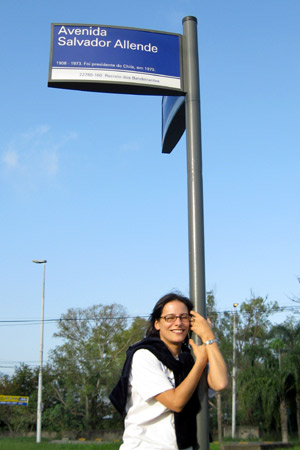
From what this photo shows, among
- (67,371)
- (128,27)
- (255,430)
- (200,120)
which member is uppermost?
(128,27)

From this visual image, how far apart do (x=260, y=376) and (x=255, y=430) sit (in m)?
6.54

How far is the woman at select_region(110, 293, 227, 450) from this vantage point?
2.29m

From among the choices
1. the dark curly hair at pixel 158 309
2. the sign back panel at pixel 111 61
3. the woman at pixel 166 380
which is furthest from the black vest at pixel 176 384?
the sign back panel at pixel 111 61

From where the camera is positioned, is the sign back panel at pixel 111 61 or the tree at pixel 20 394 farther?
the tree at pixel 20 394

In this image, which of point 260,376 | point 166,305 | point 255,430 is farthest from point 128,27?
point 255,430

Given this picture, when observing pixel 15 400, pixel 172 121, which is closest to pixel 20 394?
pixel 15 400

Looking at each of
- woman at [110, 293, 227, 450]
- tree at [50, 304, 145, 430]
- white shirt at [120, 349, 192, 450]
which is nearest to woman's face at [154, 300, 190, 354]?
woman at [110, 293, 227, 450]

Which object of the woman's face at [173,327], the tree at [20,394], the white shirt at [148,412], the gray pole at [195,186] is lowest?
the tree at [20,394]

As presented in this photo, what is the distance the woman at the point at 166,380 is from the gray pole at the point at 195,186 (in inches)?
6.0

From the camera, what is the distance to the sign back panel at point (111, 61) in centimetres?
332

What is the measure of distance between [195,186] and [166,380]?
1286 millimetres

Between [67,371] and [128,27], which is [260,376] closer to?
[67,371]

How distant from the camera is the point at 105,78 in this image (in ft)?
10.9

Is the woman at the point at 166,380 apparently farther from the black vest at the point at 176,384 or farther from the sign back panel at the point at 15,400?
the sign back panel at the point at 15,400
